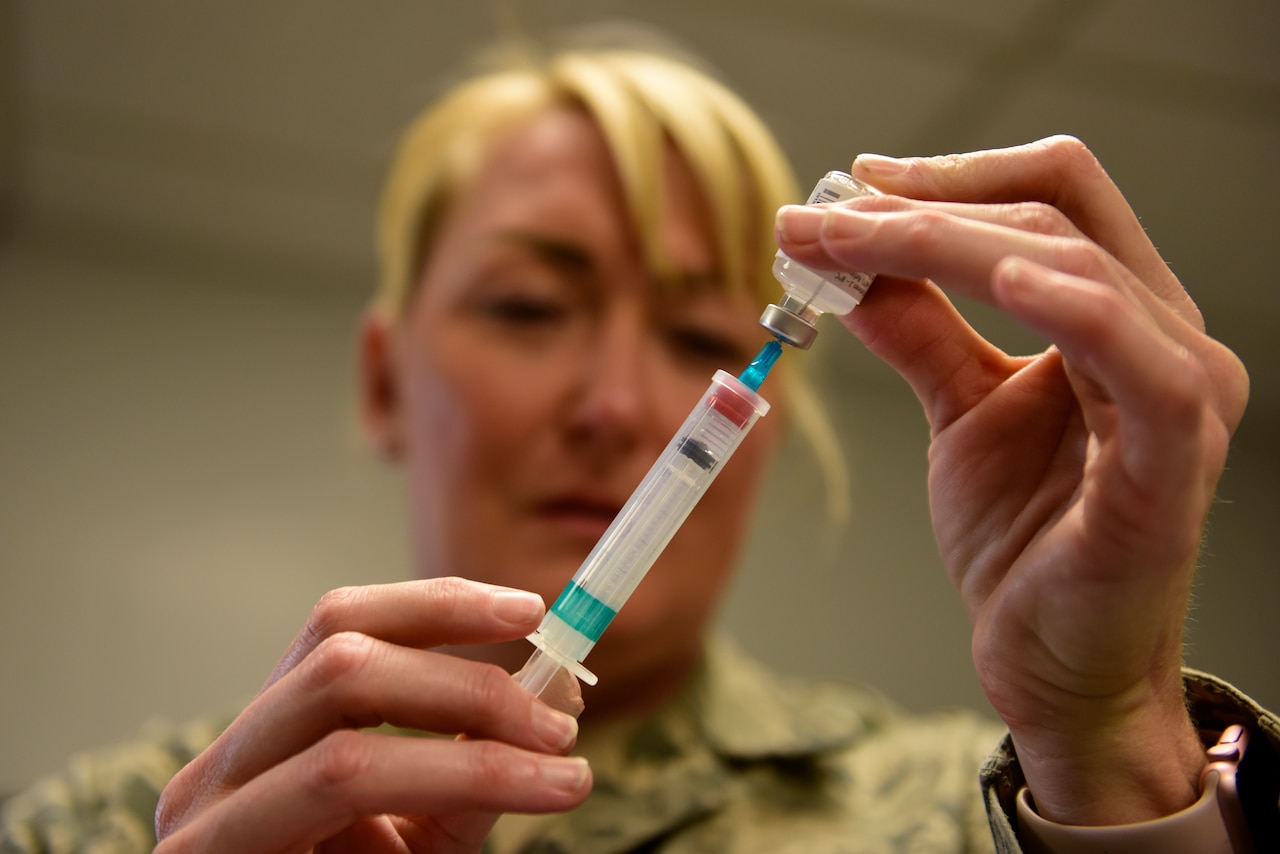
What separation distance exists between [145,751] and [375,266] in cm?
195

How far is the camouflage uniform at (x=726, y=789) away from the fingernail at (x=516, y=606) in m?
0.47

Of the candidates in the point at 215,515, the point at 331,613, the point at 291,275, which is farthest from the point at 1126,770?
the point at 291,275

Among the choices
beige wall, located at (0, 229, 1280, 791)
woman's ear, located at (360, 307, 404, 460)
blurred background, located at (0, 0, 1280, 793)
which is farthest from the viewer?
beige wall, located at (0, 229, 1280, 791)

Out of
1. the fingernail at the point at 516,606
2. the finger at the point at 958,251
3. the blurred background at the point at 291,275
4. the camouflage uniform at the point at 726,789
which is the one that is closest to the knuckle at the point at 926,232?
the finger at the point at 958,251

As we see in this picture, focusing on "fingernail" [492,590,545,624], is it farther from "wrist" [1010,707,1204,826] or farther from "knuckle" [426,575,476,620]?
"wrist" [1010,707,1204,826]

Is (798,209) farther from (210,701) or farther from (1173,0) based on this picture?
(210,701)

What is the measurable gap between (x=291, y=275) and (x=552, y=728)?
8.69 feet

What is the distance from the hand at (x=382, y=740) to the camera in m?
0.50

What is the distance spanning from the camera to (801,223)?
1.76 feet

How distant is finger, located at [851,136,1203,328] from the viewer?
0.54 metres

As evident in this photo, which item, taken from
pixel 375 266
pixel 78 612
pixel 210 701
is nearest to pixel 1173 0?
pixel 375 266

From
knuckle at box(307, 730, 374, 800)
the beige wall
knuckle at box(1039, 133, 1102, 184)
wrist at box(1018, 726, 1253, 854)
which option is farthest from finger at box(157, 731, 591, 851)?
the beige wall

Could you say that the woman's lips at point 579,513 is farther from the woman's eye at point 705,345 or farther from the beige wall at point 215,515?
the beige wall at point 215,515

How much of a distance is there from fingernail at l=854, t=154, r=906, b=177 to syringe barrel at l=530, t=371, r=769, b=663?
0.49 ft
